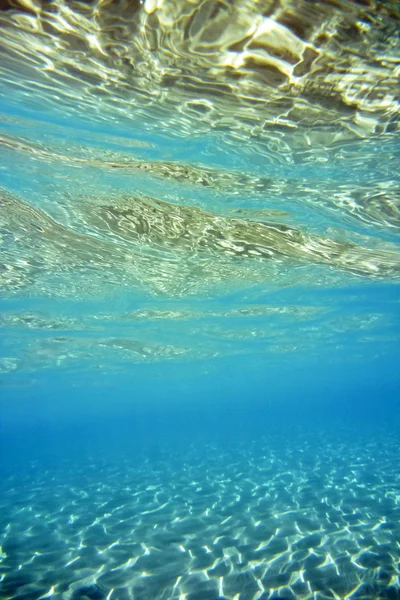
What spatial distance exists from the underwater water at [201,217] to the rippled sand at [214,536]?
0.06 meters

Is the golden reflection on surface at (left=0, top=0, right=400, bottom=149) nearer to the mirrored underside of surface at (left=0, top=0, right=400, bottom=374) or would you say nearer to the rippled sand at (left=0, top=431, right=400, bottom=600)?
the mirrored underside of surface at (left=0, top=0, right=400, bottom=374)

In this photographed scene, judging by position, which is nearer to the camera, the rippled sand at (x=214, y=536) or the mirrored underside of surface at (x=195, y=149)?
the mirrored underside of surface at (x=195, y=149)

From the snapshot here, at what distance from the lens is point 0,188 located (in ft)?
29.7

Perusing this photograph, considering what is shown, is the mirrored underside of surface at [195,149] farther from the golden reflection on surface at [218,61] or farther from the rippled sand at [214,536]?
the rippled sand at [214,536]

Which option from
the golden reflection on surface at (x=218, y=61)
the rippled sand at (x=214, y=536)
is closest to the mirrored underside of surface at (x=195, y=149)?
the golden reflection on surface at (x=218, y=61)

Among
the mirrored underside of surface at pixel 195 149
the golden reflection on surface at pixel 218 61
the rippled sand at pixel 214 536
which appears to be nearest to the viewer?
the golden reflection on surface at pixel 218 61

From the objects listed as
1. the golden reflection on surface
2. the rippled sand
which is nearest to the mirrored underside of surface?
the golden reflection on surface

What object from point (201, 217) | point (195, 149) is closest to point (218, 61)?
point (195, 149)

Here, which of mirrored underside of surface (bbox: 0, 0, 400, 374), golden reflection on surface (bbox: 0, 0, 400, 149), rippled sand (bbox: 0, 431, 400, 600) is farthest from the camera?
rippled sand (bbox: 0, 431, 400, 600)

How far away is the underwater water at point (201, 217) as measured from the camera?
16.3 feet

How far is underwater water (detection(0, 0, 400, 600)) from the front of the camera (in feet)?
16.3

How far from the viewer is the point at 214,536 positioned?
8.97 m

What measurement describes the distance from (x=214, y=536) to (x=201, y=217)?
27.7 ft

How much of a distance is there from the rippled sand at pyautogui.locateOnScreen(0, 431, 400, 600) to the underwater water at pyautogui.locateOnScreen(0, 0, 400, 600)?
2.4 inches
